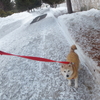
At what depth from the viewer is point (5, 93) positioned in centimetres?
325

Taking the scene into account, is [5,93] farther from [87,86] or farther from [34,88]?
[87,86]

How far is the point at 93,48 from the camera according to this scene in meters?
4.23

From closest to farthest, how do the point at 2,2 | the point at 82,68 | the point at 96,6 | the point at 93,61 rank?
the point at 93,61 → the point at 82,68 → the point at 96,6 → the point at 2,2

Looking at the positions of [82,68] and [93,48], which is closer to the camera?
[82,68]

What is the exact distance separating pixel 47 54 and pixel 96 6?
9.61 m

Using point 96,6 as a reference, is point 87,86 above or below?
below

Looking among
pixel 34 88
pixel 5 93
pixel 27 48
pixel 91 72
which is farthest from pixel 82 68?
pixel 27 48

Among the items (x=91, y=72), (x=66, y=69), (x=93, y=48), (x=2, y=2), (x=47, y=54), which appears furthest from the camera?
(x=2, y=2)

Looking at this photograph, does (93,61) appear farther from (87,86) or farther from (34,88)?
(34,88)

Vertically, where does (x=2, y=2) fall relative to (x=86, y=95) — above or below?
above

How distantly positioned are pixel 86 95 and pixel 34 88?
133cm

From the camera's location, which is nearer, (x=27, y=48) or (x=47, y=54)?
(x=47, y=54)

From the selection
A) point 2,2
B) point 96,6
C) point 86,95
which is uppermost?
point 2,2

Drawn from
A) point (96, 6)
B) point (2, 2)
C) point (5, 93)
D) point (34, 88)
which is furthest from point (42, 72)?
point (2, 2)
